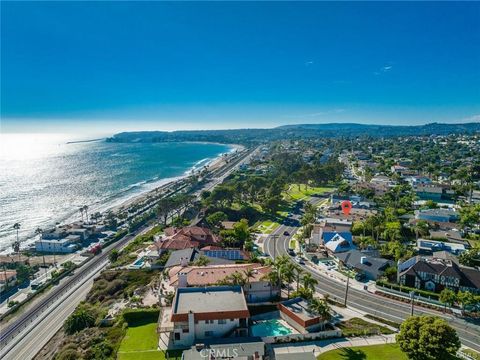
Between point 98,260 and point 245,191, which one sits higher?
point 245,191

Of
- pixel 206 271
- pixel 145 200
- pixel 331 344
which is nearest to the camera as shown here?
pixel 331 344

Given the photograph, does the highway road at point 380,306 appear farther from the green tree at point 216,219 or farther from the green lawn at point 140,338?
the green tree at point 216,219

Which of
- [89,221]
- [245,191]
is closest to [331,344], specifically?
[245,191]

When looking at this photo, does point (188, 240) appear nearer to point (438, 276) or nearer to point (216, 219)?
point (216, 219)

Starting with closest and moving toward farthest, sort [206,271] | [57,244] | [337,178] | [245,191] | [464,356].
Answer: [464,356]
[206,271]
[57,244]
[245,191]
[337,178]

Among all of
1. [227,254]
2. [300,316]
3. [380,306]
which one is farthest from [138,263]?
[380,306]

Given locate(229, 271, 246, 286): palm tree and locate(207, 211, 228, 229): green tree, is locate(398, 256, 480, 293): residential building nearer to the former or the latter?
locate(229, 271, 246, 286): palm tree

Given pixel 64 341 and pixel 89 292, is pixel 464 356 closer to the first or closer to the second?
pixel 64 341

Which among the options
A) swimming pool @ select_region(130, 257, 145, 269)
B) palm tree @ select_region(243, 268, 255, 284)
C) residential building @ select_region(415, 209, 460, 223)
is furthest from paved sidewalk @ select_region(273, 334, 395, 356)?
residential building @ select_region(415, 209, 460, 223)
